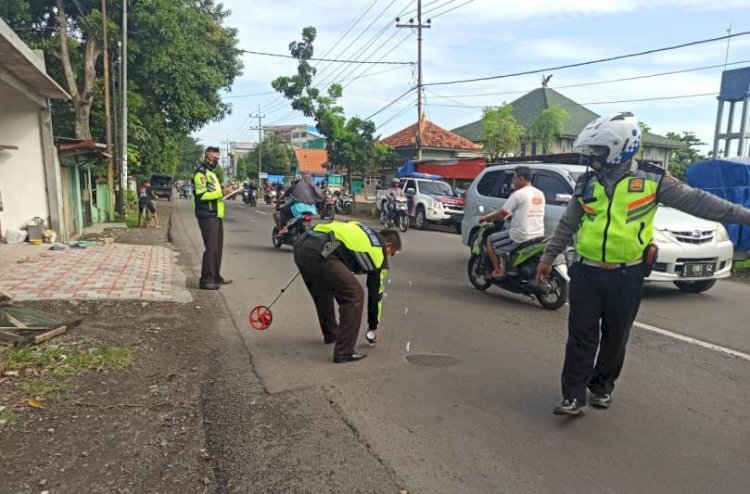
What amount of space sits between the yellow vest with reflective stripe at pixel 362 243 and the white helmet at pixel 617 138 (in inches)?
72.4

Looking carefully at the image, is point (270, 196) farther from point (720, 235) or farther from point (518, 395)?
point (518, 395)

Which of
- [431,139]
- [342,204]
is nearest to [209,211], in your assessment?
[342,204]

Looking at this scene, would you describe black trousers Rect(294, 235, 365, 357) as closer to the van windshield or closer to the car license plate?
the car license plate

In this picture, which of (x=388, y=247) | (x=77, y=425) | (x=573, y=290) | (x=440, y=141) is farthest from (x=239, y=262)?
(x=440, y=141)

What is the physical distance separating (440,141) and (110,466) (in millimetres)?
33885

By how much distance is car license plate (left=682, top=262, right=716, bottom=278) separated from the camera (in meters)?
6.78

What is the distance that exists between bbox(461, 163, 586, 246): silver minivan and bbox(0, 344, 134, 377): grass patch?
6142mm

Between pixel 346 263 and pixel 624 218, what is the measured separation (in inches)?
87.3

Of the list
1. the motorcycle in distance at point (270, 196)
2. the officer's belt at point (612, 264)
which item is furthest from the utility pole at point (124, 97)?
the officer's belt at point (612, 264)

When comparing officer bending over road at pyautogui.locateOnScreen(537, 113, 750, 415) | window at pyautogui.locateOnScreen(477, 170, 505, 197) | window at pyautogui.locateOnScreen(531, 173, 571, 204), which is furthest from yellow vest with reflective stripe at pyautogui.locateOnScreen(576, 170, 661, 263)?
window at pyautogui.locateOnScreen(477, 170, 505, 197)

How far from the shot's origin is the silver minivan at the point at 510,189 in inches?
336

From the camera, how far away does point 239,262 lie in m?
10.6

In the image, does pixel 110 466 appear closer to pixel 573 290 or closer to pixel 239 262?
pixel 573 290

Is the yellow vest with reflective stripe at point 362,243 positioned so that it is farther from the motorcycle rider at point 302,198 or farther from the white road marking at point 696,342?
the motorcycle rider at point 302,198
